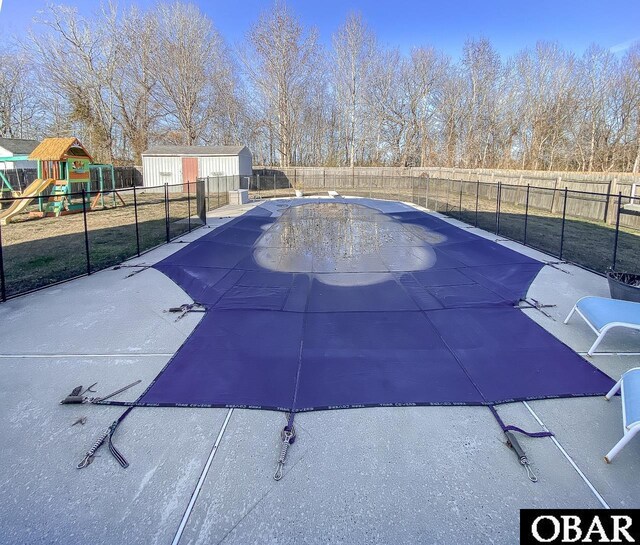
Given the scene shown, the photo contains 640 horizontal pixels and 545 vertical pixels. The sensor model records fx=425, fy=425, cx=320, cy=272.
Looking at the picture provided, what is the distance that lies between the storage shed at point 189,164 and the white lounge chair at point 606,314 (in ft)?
79.9

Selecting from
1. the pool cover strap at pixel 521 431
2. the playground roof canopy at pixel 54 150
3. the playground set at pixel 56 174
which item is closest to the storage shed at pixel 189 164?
the playground set at pixel 56 174

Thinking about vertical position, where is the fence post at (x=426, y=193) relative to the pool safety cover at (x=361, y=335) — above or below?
above

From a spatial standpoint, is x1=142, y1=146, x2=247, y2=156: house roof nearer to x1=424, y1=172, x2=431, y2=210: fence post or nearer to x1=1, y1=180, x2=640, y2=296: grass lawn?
x1=1, y1=180, x2=640, y2=296: grass lawn

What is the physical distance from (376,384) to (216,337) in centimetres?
185

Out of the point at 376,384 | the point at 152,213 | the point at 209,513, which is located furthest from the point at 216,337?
the point at 152,213

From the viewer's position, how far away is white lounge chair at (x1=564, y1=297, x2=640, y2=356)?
→ 3.92m

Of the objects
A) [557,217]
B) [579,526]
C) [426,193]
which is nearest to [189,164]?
[426,193]

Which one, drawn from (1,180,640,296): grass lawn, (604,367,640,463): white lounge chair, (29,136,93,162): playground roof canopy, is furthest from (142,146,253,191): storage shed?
A: (604,367,640,463): white lounge chair

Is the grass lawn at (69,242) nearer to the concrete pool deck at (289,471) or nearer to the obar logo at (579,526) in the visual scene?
the concrete pool deck at (289,471)

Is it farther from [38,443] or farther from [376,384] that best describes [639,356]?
[38,443]

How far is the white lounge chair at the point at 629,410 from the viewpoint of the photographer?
2432 mm

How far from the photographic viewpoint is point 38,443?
2783 millimetres

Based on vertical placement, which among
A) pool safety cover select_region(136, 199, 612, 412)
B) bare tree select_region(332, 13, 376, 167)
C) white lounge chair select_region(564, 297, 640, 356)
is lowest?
pool safety cover select_region(136, 199, 612, 412)

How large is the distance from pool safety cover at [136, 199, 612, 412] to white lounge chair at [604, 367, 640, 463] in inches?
21.3
